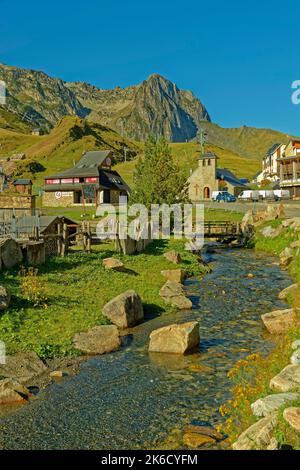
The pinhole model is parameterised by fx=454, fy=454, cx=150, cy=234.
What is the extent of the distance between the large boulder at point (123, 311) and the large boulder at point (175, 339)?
111 inches

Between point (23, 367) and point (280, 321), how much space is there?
10.6 meters

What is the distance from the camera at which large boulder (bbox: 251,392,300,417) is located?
10547mm

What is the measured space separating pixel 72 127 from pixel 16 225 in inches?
5932

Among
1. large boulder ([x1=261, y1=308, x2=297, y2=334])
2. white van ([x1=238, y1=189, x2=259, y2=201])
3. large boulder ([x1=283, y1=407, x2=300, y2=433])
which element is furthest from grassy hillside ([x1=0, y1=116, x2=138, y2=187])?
large boulder ([x1=283, y1=407, x2=300, y2=433])

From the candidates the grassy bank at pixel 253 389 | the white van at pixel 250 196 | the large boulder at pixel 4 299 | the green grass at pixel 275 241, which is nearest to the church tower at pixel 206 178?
the white van at pixel 250 196

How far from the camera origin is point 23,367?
49.1 feet

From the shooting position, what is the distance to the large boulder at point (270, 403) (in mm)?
10547

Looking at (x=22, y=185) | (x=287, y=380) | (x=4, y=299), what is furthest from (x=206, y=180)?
(x=287, y=380)

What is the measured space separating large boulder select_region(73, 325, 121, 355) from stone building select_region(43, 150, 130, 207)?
6927 cm

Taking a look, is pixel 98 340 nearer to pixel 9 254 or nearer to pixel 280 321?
pixel 280 321

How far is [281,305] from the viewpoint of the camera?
2423 centimetres

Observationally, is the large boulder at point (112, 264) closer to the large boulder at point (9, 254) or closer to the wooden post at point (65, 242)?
the wooden post at point (65, 242)

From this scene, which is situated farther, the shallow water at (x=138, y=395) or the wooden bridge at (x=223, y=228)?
the wooden bridge at (x=223, y=228)

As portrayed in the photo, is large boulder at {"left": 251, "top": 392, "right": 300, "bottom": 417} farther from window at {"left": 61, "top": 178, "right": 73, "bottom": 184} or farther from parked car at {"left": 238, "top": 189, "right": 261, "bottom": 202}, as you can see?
window at {"left": 61, "top": 178, "right": 73, "bottom": 184}
